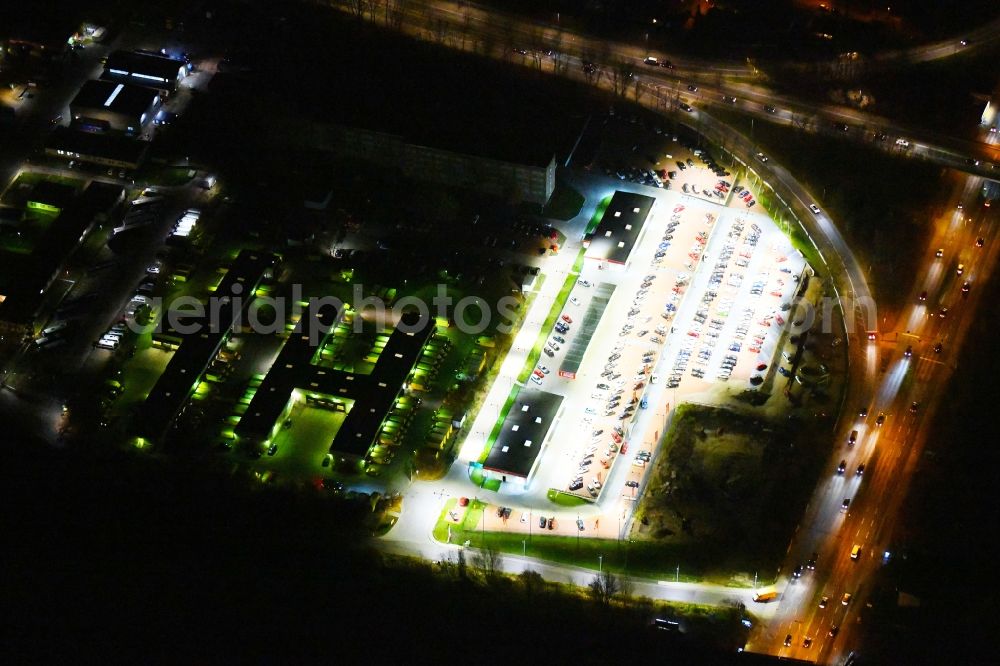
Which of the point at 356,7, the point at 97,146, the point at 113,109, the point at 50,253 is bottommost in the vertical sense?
the point at 50,253

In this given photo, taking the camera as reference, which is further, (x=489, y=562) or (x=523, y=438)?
(x=523, y=438)

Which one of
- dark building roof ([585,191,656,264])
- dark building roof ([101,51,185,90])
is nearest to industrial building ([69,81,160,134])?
dark building roof ([101,51,185,90])

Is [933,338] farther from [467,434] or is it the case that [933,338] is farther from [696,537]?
[467,434]

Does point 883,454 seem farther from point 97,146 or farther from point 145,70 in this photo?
point 145,70
